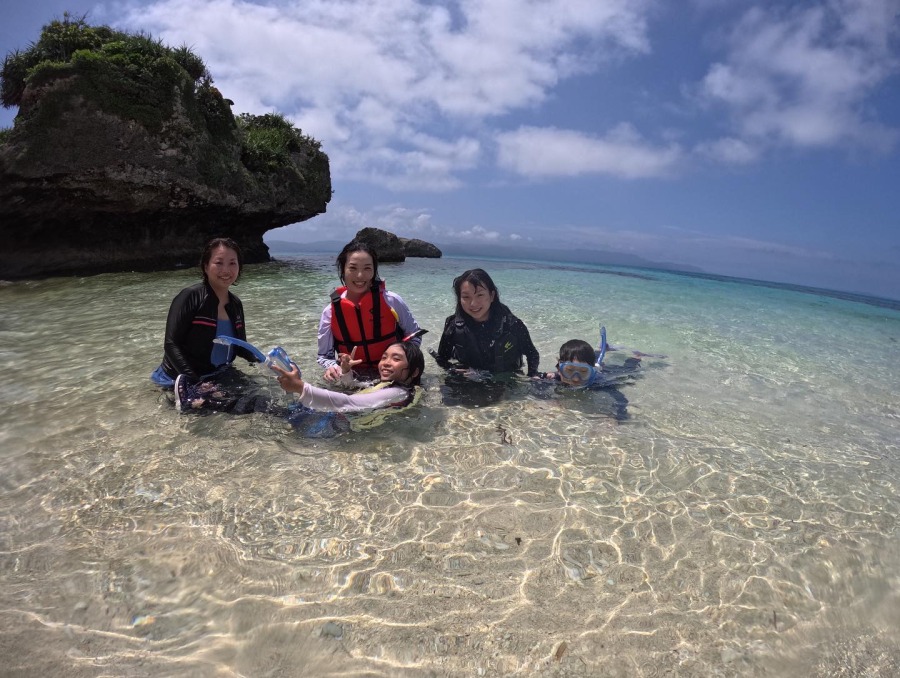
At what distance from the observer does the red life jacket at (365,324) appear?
5.04 metres

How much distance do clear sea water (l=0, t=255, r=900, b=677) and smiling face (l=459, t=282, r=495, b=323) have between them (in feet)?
3.22

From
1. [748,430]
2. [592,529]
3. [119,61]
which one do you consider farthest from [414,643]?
[119,61]

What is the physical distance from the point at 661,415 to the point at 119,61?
18.4 meters

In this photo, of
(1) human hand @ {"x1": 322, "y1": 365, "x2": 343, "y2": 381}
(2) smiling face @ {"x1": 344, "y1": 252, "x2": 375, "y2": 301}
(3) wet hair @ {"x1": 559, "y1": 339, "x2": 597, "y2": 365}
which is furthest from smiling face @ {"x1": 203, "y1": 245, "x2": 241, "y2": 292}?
(3) wet hair @ {"x1": 559, "y1": 339, "x2": 597, "y2": 365}

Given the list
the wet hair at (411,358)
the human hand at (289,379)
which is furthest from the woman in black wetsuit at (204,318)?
the wet hair at (411,358)

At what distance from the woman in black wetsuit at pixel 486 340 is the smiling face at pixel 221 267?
2.37m

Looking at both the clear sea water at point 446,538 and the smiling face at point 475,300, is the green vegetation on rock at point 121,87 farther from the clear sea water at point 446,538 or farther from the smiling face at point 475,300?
the smiling face at point 475,300

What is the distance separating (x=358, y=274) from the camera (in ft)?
16.1

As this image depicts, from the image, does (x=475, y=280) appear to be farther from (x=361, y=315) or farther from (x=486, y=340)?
(x=361, y=315)

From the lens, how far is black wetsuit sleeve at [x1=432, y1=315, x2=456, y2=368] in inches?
224

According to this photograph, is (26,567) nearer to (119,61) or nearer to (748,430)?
(748,430)

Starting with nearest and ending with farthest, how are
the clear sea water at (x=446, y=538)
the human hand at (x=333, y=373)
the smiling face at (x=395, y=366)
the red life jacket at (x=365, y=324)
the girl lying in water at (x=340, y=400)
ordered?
1. the clear sea water at (x=446, y=538)
2. the girl lying in water at (x=340, y=400)
3. the smiling face at (x=395, y=366)
4. the human hand at (x=333, y=373)
5. the red life jacket at (x=365, y=324)

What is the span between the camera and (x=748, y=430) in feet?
16.7

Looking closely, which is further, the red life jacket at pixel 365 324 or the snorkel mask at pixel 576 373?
the snorkel mask at pixel 576 373
